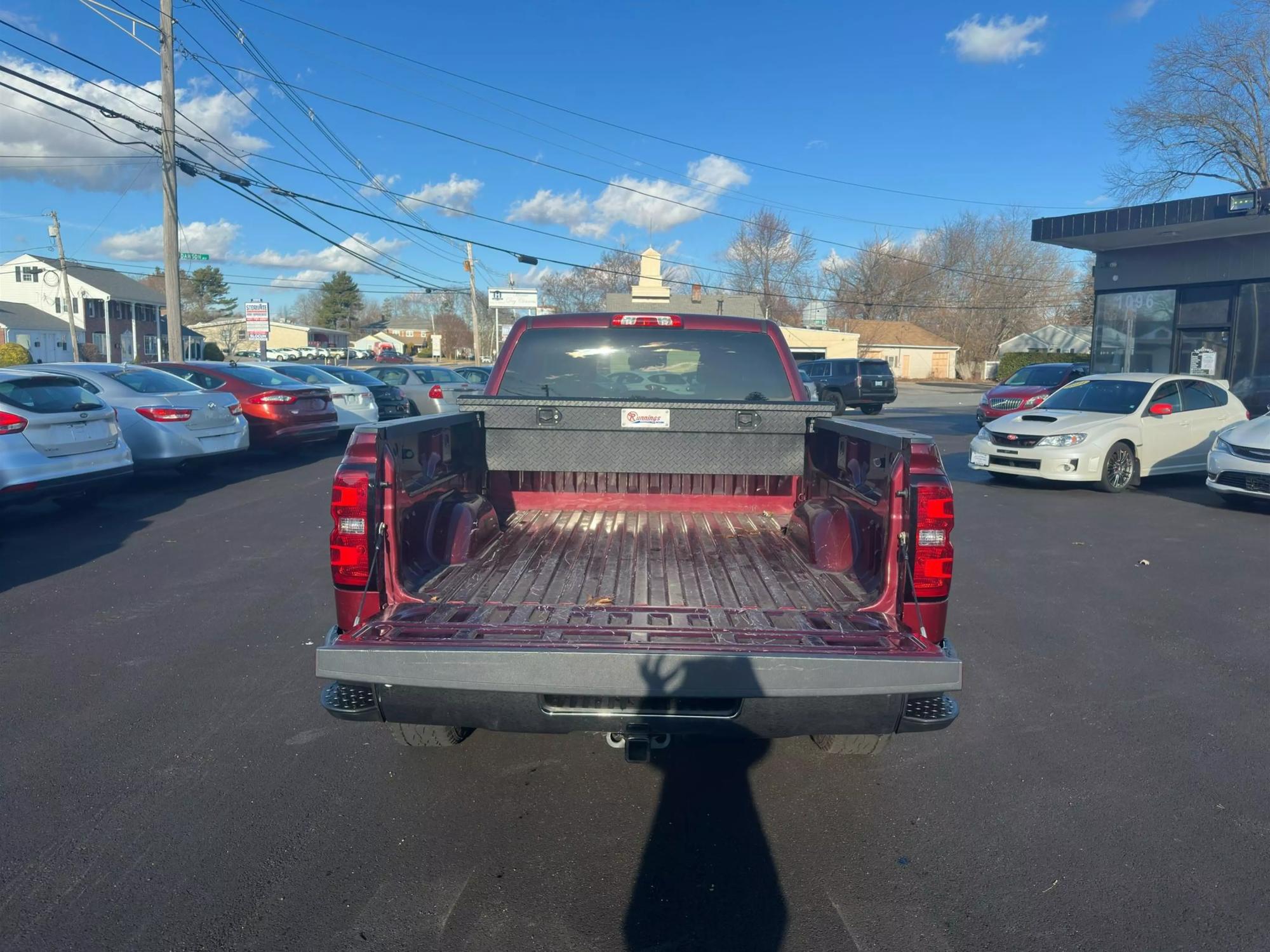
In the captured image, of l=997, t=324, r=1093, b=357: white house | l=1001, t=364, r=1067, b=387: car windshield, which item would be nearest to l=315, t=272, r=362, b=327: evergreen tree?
l=997, t=324, r=1093, b=357: white house

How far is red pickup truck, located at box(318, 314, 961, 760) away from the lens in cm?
298

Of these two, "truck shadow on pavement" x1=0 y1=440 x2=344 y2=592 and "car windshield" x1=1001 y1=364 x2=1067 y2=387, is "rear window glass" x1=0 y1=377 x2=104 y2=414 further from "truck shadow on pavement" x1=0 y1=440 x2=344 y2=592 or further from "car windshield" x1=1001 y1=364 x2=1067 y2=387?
"car windshield" x1=1001 y1=364 x2=1067 y2=387

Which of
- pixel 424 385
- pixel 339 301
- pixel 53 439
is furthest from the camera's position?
pixel 339 301

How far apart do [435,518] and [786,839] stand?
2044 mm

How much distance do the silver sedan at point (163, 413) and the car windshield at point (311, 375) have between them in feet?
14.0

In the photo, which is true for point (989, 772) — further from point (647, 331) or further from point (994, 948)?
point (647, 331)

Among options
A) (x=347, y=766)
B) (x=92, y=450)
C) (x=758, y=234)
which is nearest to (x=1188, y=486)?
(x=347, y=766)

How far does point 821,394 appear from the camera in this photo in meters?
27.2

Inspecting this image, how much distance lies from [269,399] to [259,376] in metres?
0.78

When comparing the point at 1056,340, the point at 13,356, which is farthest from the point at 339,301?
the point at 1056,340

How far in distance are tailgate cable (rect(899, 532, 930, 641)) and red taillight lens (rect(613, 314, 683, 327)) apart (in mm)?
2388

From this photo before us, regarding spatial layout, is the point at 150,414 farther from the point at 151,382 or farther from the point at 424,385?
the point at 424,385

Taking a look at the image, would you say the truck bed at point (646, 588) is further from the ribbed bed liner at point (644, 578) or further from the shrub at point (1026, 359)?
the shrub at point (1026, 359)

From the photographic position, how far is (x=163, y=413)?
11055mm
